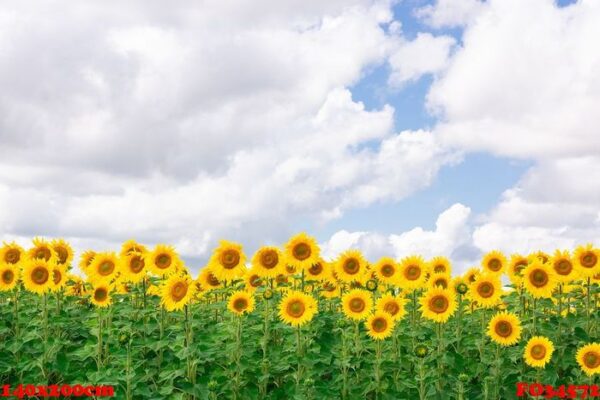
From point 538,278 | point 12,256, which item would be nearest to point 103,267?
point 12,256

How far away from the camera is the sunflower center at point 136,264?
12711 millimetres

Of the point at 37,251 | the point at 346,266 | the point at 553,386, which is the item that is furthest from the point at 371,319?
the point at 37,251

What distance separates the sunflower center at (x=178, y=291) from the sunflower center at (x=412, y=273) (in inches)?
174

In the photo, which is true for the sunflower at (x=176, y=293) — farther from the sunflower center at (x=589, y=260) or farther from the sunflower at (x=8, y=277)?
the sunflower center at (x=589, y=260)

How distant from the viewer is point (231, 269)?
505 inches

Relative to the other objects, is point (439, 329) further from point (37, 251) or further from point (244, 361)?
point (37, 251)

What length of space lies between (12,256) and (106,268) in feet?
6.27

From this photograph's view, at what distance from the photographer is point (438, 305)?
12305 mm

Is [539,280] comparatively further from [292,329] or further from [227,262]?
[227,262]

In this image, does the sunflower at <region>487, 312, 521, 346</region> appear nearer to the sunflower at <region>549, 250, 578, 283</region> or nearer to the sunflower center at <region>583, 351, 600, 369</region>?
the sunflower center at <region>583, 351, 600, 369</region>

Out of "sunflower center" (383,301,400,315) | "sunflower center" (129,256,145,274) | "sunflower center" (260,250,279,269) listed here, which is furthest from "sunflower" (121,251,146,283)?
"sunflower center" (383,301,400,315)

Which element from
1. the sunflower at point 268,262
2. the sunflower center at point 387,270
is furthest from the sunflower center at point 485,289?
the sunflower at point 268,262

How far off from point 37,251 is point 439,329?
7432 millimetres

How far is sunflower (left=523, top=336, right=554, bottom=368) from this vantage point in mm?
11633
